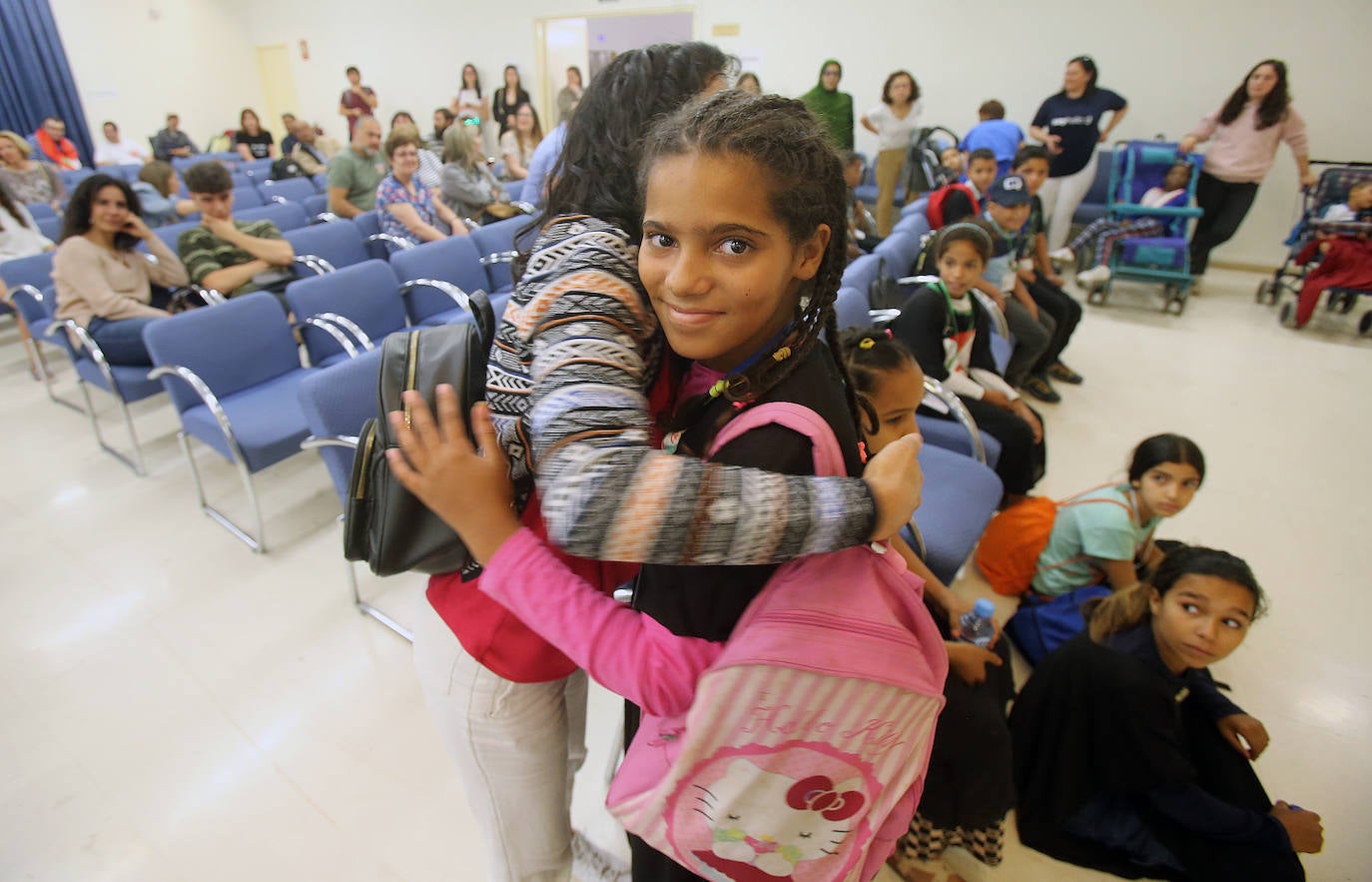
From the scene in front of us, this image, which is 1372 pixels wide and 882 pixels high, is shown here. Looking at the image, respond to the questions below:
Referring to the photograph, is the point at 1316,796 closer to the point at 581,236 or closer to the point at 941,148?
the point at 581,236

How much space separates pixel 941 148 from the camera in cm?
681

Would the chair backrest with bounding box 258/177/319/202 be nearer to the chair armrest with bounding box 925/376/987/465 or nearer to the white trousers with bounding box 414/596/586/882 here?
the chair armrest with bounding box 925/376/987/465

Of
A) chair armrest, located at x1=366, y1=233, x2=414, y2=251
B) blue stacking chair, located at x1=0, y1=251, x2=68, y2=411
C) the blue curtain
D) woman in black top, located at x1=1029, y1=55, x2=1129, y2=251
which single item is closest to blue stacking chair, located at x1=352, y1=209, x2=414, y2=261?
chair armrest, located at x1=366, y1=233, x2=414, y2=251

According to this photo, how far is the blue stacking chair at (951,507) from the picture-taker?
5.77 ft

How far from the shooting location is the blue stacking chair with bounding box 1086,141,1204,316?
495 cm

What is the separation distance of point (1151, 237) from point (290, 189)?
751cm

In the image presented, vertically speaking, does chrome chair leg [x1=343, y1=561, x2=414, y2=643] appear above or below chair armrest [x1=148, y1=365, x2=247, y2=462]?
below

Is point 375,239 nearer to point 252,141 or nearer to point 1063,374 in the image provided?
point 1063,374

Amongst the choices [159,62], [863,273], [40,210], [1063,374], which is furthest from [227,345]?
[159,62]

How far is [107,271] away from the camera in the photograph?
2930 millimetres

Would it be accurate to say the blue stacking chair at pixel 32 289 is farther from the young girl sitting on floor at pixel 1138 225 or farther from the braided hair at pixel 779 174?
the young girl sitting on floor at pixel 1138 225

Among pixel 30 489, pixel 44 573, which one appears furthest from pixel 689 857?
pixel 30 489

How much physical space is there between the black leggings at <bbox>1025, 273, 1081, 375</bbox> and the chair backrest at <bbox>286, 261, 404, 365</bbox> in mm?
3424

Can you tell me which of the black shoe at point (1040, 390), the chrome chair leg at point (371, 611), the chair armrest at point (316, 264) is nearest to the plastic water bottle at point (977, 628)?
the chrome chair leg at point (371, 611)
